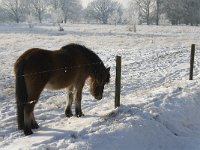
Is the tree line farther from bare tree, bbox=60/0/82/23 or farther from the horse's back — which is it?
the horse's back

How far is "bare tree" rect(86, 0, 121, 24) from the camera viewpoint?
97550 millimetres

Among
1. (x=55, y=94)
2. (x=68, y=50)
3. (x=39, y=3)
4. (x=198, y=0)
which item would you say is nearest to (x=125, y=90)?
(x=55, y=94)

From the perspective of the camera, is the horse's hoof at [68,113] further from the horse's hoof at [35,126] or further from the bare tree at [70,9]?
the bare tree at [70,9]

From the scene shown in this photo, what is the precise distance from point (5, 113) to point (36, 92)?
1.85 m

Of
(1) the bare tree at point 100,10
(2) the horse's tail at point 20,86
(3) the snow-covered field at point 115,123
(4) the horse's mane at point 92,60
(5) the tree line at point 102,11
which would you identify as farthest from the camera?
(1) the bare tree at point 100,10

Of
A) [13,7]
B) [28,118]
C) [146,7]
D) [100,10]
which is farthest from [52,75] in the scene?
[100,10]

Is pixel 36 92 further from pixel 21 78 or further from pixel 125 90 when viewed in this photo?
pixel 125 90

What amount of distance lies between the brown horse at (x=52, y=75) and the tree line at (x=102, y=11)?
162ft

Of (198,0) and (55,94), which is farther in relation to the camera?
(198,0)

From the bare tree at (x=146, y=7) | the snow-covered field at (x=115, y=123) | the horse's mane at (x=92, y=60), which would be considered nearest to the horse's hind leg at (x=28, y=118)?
the snow-covered field at (x=115, y=123)

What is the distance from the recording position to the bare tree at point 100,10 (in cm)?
9755

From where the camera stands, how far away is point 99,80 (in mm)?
7613

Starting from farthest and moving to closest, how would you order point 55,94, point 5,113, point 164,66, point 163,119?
1. point 164,66
2. point 55,94
3. point 5,113
4. point 163,119

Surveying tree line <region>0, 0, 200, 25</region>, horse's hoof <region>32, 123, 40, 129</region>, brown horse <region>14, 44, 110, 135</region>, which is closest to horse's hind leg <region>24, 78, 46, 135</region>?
brown horse <region>14, 44, 110, 135</region>
